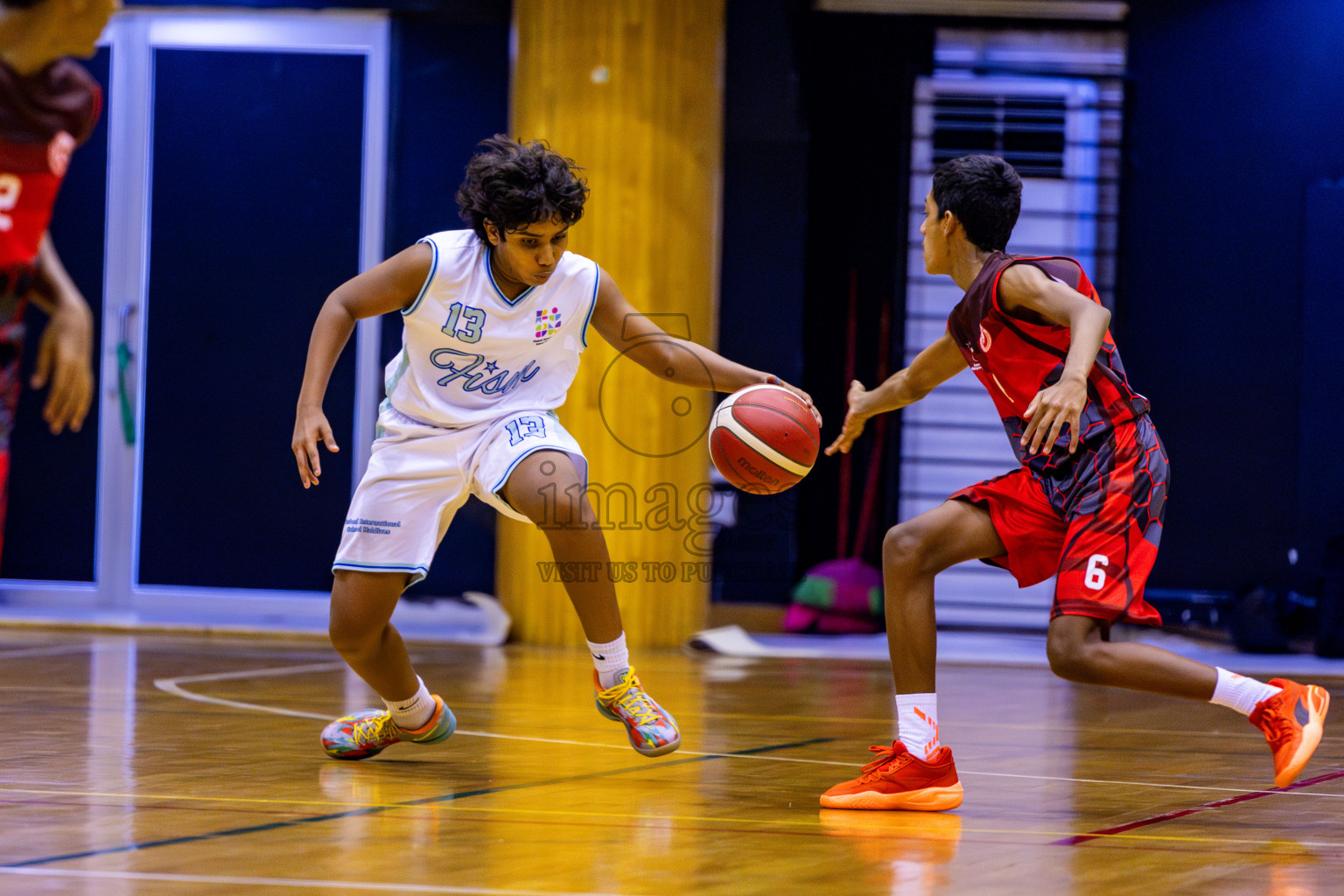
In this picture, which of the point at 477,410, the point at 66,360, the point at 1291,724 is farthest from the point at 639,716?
the point at 66,360

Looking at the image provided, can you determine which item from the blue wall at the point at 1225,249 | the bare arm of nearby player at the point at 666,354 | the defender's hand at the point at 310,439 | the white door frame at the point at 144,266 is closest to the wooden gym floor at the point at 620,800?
the defender's hand at the point at 310,439

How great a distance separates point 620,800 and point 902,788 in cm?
55

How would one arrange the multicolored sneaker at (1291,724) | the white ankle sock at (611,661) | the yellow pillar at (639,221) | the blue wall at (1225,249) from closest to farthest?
1. the multicolored sneaker at (1291,724)
2. the white ankle sock at (611,661)
3. the yellow pillar at (639,221)
4. the blue wall at (1225,249)

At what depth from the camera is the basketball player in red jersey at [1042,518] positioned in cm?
276

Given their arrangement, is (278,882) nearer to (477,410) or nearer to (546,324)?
(477,410)

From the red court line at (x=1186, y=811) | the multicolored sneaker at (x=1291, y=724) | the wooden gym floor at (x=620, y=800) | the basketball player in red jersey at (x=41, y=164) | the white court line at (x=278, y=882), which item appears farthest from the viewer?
the multicolored sneaker at (x=1291, y=724)

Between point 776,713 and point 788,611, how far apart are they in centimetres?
262

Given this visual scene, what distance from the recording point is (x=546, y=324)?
3.34 metres

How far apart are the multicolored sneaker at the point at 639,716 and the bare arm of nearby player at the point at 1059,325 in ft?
3.19

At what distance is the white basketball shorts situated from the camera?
3.19 m

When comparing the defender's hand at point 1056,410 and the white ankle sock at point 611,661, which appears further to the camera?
the white ankle sock at point 611,661

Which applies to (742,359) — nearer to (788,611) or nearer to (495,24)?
(788,611)

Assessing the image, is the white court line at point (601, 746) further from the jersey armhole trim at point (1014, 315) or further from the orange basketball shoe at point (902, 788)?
the jersey armhole trim at point (1014, 315)

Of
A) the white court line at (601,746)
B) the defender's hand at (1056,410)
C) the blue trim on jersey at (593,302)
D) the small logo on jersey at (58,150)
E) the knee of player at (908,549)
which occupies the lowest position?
the white court line at (601,746)
